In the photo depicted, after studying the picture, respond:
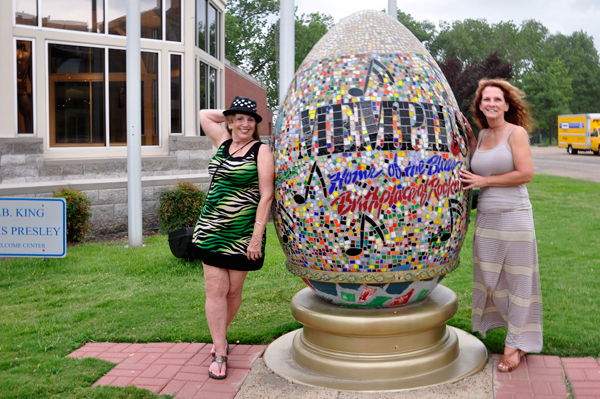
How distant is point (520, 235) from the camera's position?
4156 mm

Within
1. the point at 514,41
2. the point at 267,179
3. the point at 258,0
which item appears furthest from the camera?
the point at 514,41

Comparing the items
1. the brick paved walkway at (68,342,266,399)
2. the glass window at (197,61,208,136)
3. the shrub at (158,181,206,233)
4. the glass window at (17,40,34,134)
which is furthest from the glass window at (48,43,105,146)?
the brick paved walkway at (68,342,266,399)

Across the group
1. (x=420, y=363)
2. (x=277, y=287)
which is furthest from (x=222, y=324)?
(x=277, y=287)

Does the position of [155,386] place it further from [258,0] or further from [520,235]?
[258,0]

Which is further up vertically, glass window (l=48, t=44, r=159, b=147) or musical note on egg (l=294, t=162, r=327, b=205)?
glass window (l=48, t=44, r=159, b=147)

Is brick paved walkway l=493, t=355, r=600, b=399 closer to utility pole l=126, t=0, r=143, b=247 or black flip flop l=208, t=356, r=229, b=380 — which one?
black flip flop l=208, t=356, r=229, b=380

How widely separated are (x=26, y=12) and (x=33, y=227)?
7.48 meters

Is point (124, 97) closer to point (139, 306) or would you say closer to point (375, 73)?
point (139, 306)

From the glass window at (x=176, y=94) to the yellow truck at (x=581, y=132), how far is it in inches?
1266

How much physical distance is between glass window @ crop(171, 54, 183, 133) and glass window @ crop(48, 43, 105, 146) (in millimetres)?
1839

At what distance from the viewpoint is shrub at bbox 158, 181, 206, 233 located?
1101 centimetres

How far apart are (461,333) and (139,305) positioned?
3330 mm

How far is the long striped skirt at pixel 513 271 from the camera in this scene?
13.7ft

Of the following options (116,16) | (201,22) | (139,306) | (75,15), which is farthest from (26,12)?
(139,306)
